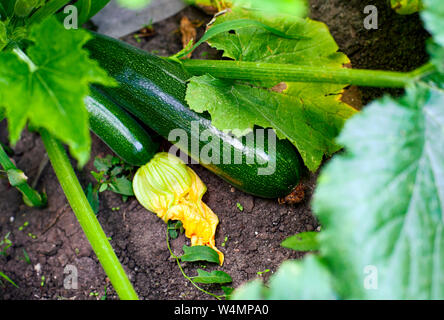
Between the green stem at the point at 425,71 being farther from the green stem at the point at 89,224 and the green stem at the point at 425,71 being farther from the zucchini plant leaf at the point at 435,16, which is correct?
the green stem at the point at 89,224

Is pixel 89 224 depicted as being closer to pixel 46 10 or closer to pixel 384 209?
pixel 46 10

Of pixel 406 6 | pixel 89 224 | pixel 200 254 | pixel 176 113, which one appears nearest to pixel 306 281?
pixel 200 254

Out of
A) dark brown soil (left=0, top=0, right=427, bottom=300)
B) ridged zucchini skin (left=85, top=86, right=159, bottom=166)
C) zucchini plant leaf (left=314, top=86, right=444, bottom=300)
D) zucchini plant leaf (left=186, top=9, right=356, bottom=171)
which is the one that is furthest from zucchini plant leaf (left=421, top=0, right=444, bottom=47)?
ridged zucchini skin (left=85, top=86, right=159, bottom=166)

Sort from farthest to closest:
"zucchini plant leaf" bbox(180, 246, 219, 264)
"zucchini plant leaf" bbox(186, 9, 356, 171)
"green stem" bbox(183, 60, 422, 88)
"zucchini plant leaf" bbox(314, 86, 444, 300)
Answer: "zucchini plant leaf" bbox(180, 246, 219, 264) → "zucchini plant leaf" bbox(186, 9, 356, 171) → "green stem" bbox(183, 60, 422, 88) → "zucchini plant leaf" bbox(314, 86, 444, 300)

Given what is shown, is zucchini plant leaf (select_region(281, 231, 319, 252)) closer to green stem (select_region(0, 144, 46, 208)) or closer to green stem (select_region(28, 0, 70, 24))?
green stem (select_region(0, 144, 46, 208))

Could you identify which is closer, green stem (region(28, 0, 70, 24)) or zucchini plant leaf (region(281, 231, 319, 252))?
zucchini plant leaf (region(281, 231, 319, 252))

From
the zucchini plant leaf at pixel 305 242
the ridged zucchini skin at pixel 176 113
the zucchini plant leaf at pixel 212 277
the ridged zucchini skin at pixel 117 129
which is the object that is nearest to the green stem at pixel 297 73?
the ridged zucchini skin at pixel 176 113
